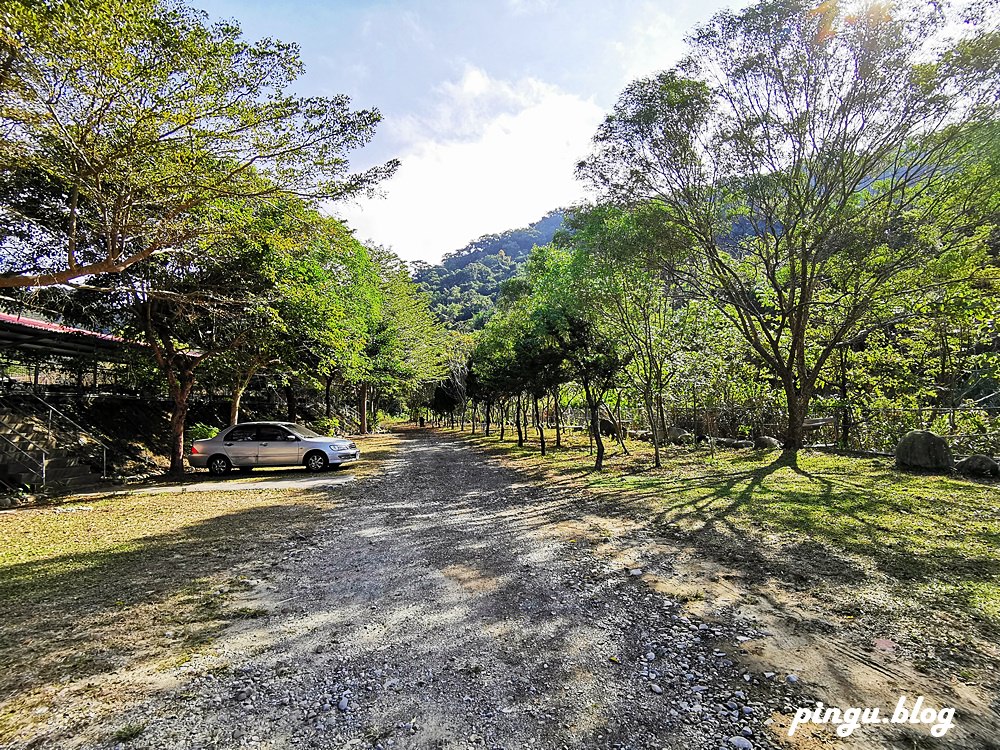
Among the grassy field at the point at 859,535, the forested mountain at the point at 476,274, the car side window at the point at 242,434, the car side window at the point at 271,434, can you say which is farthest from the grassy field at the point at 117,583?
the forested mountain at the point at 476,274

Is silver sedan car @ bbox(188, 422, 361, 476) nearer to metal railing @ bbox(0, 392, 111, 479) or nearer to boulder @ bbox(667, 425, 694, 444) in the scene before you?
metal railing @ bbox(0, 392, 111, 479)

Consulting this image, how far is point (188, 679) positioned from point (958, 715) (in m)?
4.44

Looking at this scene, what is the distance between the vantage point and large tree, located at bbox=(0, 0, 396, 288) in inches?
198

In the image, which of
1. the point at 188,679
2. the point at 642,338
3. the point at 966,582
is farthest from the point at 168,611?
the point at 642,338

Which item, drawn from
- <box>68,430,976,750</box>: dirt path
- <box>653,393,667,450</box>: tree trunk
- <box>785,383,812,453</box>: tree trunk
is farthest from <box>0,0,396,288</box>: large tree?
<box>785,383,812,453</box>: tree trunk

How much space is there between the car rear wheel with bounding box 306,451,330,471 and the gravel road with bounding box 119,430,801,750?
8.73m

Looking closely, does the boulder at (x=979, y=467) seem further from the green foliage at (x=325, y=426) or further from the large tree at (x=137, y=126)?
the green foliage at (x=325, y=426)

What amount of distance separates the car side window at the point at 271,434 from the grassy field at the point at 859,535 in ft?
26.5

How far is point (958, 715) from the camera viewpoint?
2457 mm

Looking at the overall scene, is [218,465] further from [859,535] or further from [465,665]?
[859,535]

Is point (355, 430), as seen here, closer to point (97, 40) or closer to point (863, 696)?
point (97, 40)

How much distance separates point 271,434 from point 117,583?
30.5ft

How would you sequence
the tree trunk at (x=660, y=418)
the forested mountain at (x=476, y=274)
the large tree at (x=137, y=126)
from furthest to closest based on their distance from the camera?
the forested mountain at (x=476, y=274), the tree trunk at (x=660, y=418), the large tree at (x=137, y=126)

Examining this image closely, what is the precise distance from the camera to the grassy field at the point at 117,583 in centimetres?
313
